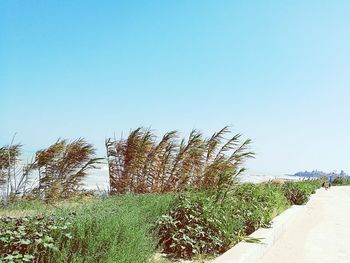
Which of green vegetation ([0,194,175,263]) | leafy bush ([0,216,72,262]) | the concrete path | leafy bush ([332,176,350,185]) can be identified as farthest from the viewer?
leafy bush ([332,176,350,185])

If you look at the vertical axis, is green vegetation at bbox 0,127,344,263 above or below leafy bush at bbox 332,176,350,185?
below

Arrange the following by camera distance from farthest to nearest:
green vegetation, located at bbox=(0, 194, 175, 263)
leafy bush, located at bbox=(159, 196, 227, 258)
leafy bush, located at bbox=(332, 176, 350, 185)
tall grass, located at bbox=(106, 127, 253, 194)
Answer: leafy bush, located at bbox=(332, 176, 350, 185) → tall grass, located at bbox=(106, 127, 253, 194) → leafy bush, located at bbox=(159, 196, 227, 258) → green vegetation, located at bbox=(0, 194, 175, 263)

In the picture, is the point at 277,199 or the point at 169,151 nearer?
the point at 277,199

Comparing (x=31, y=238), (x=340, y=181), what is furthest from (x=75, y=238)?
(x=340, y=181)

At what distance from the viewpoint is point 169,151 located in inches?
573

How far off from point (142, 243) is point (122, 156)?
9641mm

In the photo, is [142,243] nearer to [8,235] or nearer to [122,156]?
[8,235]

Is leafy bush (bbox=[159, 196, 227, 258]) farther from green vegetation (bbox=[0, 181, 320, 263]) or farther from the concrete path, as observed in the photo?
the concrete path

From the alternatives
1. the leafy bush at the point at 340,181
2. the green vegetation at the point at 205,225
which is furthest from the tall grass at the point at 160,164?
the leafy bush at the point at 340,181

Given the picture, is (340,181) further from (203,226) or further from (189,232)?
(189,232)

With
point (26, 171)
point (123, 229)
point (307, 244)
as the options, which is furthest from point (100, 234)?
point (26, 171)

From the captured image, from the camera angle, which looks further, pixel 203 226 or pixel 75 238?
pixel 203 226

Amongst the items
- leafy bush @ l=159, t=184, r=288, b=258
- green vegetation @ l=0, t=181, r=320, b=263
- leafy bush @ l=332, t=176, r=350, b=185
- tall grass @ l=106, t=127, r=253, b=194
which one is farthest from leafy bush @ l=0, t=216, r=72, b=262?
leafy bush @ l=332, t=176, r=350, b=185

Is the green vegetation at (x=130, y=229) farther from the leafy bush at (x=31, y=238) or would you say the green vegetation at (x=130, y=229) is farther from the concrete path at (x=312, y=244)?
the concrete path at (x=312, y=244)
